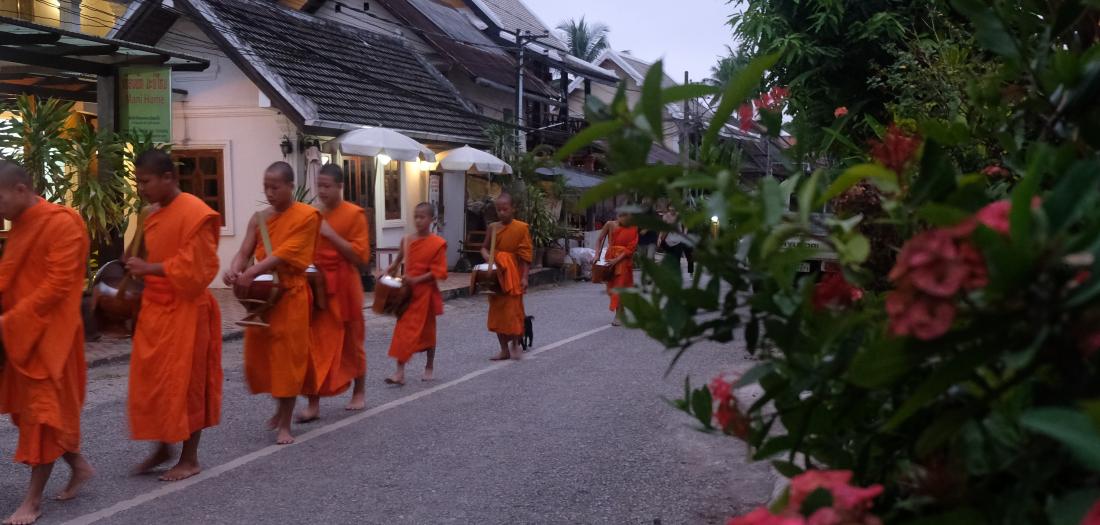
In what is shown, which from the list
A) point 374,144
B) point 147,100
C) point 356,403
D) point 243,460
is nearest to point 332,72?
point 374,144

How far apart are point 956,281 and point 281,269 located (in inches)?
250

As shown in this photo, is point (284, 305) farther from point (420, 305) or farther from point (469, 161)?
point (469, 161)

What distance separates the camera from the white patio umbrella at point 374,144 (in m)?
17.0

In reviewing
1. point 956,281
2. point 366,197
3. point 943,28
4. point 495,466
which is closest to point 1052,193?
point 956,281

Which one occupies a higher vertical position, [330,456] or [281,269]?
[281,269]

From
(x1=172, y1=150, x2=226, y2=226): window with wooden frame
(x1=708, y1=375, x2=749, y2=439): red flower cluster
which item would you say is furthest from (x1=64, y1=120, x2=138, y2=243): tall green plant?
(x1=708, y1=375, x2=749, y2=439): red flower cluster

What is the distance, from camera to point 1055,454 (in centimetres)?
129

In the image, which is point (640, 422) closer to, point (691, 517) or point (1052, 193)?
point (691, 517)

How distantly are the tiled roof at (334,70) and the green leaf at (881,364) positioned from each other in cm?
1658

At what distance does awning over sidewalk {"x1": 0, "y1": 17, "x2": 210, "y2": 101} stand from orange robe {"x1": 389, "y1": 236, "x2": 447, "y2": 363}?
4.84 metres

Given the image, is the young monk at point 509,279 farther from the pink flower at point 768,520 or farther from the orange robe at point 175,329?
the pink flower at point 768,520

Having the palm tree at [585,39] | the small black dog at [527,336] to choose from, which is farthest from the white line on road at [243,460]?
the palm tree at [585,39]

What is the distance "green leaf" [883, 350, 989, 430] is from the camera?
128 cm

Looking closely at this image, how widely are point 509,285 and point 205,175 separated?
8995 mm
